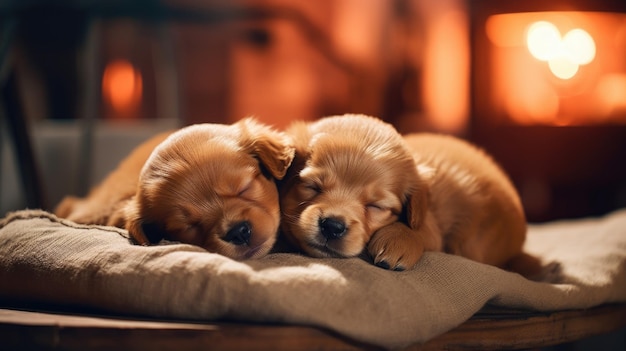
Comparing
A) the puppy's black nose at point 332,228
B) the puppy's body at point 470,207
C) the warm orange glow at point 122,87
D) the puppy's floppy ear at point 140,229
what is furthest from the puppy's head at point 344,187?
the warm orange glow at point 122,87

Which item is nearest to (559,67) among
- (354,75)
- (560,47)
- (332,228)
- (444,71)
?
(560,47)

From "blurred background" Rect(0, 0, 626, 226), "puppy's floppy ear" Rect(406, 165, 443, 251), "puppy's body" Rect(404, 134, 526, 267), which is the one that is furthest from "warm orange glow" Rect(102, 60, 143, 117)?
"puppy's floppy ear" Rect(406, 165, 443, 251)

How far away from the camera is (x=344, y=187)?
1915mm

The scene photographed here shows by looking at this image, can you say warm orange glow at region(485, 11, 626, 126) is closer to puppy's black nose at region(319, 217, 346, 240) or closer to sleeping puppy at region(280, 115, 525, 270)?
sleeping puppy at region(280, 115, 525, 270)

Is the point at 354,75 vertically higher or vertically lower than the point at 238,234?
lower

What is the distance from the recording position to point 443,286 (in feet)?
5.83

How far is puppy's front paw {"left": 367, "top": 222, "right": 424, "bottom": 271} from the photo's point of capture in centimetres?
181

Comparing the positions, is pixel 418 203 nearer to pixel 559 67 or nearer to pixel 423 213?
pixel 423 213

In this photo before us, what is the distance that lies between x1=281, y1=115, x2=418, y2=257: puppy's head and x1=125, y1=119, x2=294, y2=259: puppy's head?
0.05 metres

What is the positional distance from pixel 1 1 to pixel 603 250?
10.6 ft

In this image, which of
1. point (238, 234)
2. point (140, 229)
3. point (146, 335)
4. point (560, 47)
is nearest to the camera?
point (146, 335)

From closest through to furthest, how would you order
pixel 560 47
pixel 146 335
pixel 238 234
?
pixel 146 335
pixel 238 234
pixel 560 47

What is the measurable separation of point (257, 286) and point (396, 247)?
1.44ft

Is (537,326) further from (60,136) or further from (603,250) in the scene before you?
(60,136)
